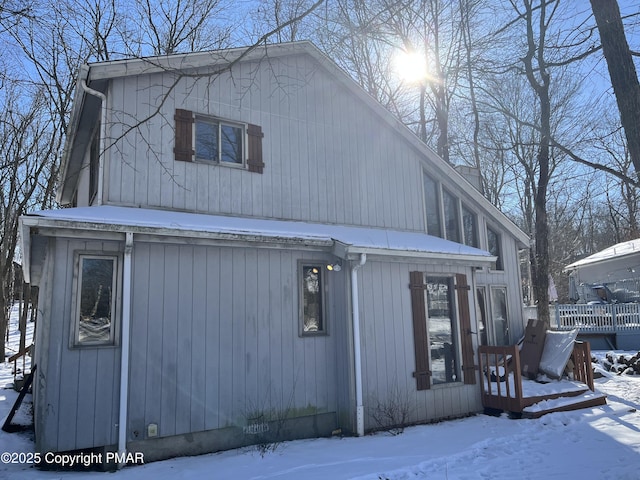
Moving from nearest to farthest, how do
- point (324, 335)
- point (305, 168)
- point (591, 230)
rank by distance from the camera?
point (324, 335) < point (305, 168) < point (591, 230)

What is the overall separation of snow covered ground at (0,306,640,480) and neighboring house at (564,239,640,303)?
1375 centimetres

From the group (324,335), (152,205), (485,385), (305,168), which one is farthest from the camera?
(485,385)

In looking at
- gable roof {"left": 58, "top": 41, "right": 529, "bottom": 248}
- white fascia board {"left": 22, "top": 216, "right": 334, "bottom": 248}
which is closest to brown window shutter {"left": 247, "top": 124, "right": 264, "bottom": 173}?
gable roof {"left": 58, "top": 41, "right": 529, "bottom": 248}

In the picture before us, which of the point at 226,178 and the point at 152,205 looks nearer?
the point at 152,205

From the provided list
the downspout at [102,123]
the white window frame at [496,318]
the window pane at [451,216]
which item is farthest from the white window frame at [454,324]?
the downspout at [102,123]

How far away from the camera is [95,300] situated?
5727mm

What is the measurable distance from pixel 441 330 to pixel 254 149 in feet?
14.9

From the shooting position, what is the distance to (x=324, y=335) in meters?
7.30

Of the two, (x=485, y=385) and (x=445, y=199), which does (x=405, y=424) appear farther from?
(x=445, y=199)

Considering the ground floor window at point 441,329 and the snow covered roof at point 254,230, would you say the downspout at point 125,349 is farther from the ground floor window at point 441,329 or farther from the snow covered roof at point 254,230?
the ground floor window at point 441,329

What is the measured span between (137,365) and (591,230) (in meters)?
42.9

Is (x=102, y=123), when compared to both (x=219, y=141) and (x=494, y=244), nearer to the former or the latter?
(x=219, y=141)

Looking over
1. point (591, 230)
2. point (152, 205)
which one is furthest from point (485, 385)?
point (591, 230)

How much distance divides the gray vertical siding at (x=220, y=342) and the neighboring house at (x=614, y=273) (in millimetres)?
16987
